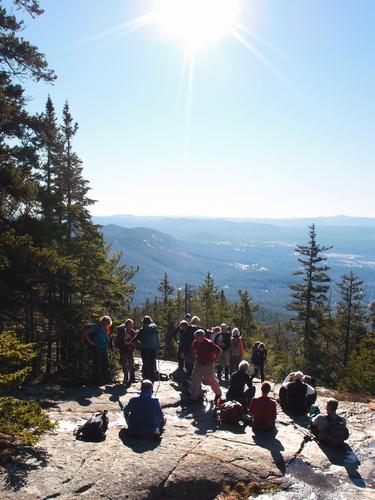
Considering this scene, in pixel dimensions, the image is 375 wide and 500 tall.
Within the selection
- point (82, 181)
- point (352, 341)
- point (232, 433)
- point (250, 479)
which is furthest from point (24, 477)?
point (352, 341)

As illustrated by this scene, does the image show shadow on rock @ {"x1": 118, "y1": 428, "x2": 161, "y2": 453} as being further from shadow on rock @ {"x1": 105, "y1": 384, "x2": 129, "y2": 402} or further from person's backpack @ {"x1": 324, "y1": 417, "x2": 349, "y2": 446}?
person's backpack @ {"x1": 324, "y1": 417, "x2": 349, "y2": 446}

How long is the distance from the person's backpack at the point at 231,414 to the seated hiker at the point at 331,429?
1.90 metres

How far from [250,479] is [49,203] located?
16.4m

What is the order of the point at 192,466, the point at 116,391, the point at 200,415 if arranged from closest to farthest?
the point at 192,466, the point at 200,415, the point at 116,391

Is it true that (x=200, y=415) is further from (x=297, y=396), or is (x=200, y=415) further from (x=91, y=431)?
(x=91, y=431)

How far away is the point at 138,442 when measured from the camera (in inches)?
353

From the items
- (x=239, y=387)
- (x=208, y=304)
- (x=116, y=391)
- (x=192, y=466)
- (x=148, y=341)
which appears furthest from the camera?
(x=208, y=304)

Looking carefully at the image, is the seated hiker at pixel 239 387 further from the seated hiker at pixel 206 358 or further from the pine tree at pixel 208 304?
the pine tree at pixel 208 304

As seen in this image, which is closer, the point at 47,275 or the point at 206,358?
the point at 206,358

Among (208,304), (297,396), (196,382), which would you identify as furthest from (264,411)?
(208,304)

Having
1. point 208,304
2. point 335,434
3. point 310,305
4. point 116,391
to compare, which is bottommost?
point 208,304

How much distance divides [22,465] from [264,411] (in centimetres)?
565

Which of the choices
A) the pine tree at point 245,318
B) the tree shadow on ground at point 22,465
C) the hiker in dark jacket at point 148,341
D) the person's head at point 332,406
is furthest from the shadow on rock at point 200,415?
the pine tree at point 245,318

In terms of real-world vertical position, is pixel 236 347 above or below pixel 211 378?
below
